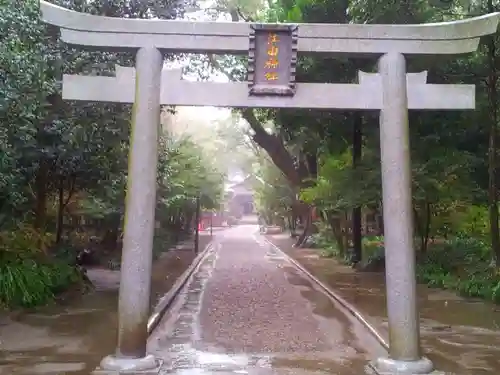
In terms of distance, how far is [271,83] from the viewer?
8273 millimetres

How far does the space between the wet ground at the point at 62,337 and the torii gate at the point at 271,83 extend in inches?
72.8

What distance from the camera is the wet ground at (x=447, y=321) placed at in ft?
28.0

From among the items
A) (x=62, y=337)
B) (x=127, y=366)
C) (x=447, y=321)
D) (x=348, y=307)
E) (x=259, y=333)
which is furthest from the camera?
(x=348, y=307)

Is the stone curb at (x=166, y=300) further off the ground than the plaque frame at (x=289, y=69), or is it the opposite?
the plaque frame at (x=289, y=69)

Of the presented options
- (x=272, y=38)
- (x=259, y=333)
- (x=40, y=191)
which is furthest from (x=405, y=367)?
(x=40, y=191)

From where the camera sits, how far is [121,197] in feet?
64.3

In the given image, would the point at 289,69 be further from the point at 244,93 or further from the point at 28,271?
the point at 28,271

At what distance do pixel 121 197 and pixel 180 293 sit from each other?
4.97 meters

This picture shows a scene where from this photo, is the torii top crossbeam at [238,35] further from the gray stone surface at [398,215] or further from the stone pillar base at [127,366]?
the stone pillar base at [127,366]

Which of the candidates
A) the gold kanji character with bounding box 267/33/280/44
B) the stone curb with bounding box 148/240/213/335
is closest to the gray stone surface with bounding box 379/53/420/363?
the gold kanji character with bounding box 267/33/280/44

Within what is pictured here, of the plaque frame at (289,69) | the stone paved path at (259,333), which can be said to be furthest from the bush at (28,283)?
the plaque frame at (289,69)

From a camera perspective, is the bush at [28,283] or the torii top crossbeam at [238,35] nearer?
the torii top crossbeam at [238,35]

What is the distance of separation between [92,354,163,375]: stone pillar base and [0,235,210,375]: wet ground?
24 cm

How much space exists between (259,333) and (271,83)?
4786mm
